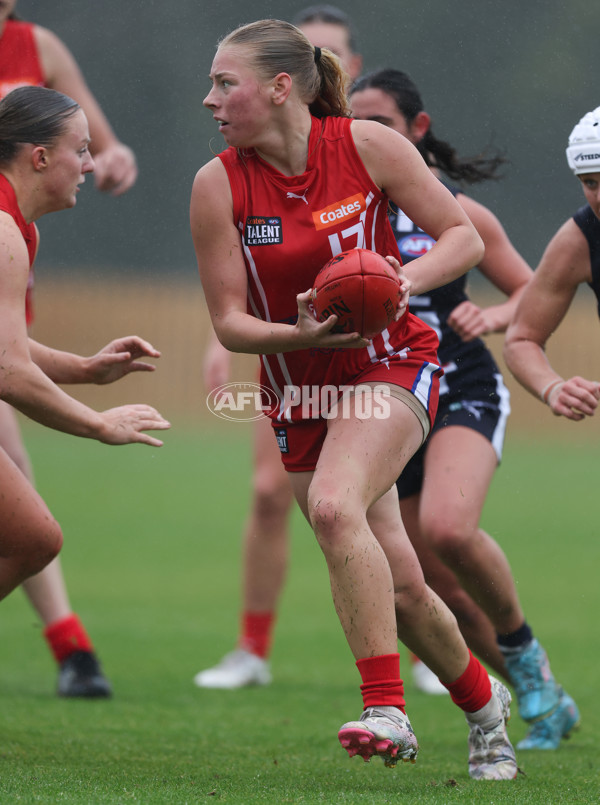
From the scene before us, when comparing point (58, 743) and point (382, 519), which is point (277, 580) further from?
point (382, 519)

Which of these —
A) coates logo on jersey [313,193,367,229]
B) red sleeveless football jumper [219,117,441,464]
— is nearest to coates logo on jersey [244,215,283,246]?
red sleeveless football jumper [219,117,441,464]

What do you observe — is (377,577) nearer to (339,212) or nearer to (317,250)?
(317,250)

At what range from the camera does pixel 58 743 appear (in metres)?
4.02

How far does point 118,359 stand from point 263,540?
2143 millimetres

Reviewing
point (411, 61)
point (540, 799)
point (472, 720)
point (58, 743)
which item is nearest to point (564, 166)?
point (411, 61)

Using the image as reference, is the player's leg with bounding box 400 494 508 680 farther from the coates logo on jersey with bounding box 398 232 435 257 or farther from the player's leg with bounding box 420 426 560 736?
the coates logo on jersey with bounding box 398 232 435 257

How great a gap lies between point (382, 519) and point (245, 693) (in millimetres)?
2112

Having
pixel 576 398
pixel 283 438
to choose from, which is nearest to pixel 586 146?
pixel 576 398

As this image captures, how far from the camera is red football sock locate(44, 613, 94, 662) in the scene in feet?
17.0

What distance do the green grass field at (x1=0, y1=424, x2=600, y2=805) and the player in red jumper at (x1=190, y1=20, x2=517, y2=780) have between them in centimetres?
49

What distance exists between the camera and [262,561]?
581 cm

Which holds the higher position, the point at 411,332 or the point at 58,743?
the point at 411,332

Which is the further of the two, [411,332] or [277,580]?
[277,580]

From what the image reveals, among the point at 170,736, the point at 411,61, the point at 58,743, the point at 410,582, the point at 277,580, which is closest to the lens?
A: the point at 410,582
